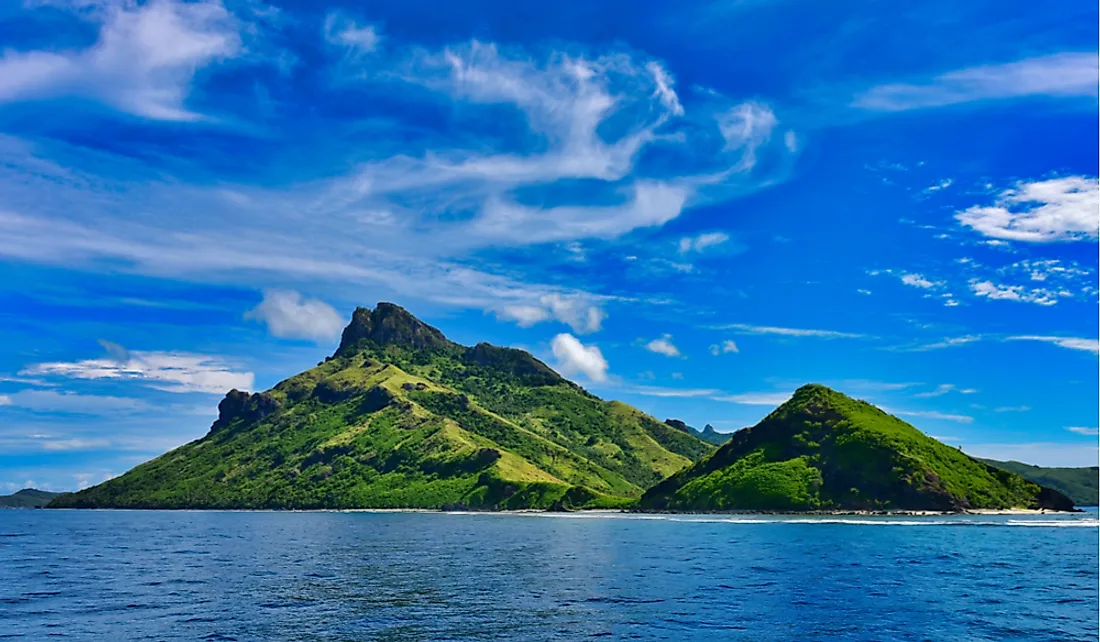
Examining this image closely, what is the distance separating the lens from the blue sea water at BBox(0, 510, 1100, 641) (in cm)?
6359

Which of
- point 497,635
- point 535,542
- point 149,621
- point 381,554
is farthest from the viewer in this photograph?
point 535,542

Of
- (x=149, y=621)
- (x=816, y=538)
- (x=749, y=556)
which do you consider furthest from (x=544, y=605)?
(x=816, y=538)

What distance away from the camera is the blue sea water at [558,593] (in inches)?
2504

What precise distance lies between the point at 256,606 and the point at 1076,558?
422 ft

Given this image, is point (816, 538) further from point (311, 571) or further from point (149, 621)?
point (149, 621)

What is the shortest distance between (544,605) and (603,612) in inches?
283

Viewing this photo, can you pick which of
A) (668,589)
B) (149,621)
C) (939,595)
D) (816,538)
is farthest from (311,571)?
(816,538)

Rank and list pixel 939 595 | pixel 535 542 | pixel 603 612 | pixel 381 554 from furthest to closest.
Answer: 1. pixel 535 542
2. pixel 381 554
3. pixel 939 595
4. pixel 603 612

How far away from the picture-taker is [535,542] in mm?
177250

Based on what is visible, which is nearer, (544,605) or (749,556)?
(544,605)

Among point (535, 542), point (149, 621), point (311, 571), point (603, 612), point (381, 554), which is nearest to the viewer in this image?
point (149, 621)

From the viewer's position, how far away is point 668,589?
87938 millimetres

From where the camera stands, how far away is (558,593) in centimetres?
8562

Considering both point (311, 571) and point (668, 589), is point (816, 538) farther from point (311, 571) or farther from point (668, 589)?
point (311, 571)
